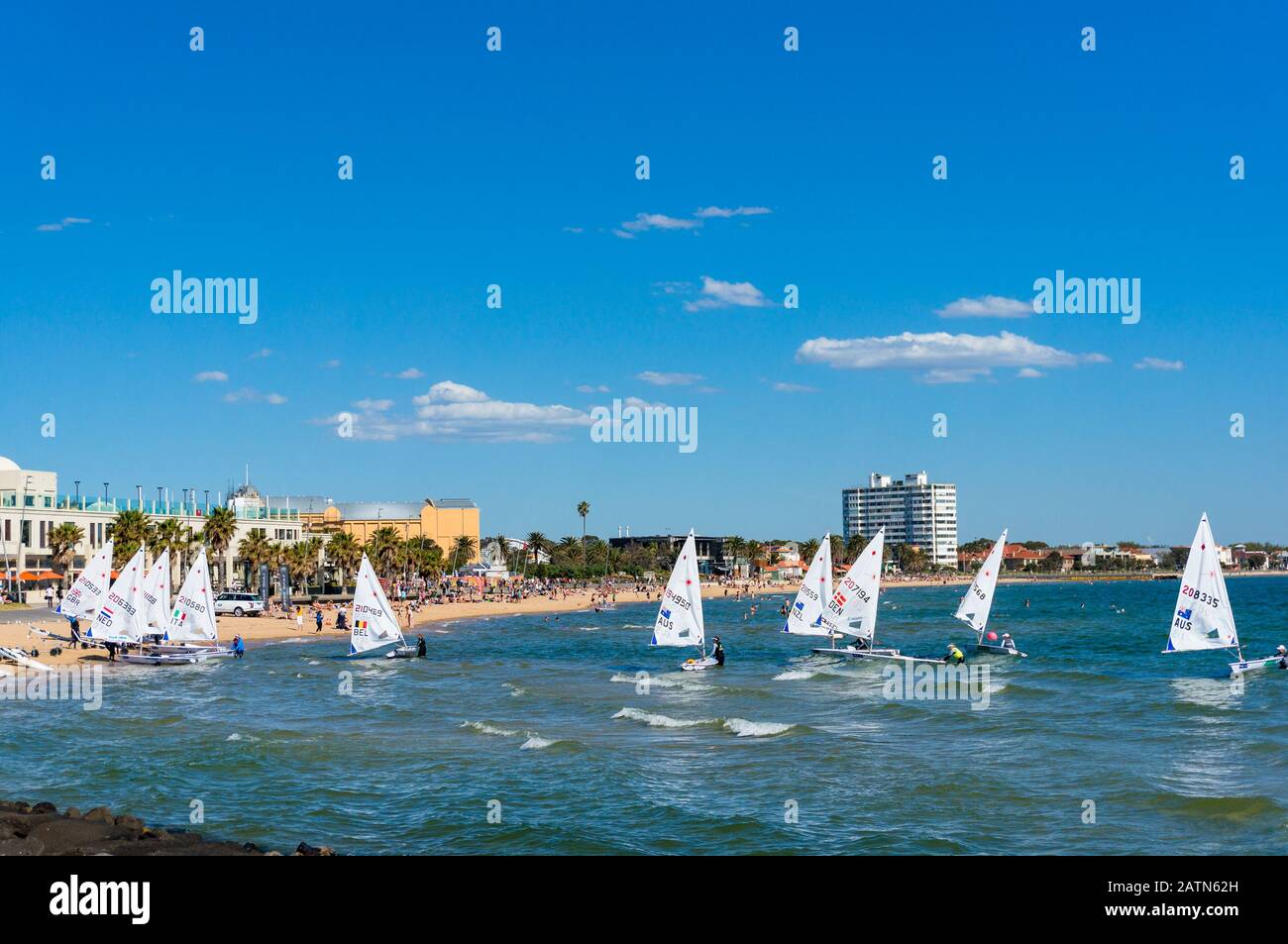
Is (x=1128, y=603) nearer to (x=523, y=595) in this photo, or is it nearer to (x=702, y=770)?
(x=523, y=595)

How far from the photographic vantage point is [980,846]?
20.4 metres

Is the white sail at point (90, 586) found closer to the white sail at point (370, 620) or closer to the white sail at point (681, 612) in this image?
the white sail at point (370, 620)

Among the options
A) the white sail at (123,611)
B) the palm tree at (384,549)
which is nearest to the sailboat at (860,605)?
the white sail at (123,611)

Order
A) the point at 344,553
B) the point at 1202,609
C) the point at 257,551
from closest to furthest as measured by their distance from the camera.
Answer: the point at 1202,609 < the point at 257,551 < the point at 344,553

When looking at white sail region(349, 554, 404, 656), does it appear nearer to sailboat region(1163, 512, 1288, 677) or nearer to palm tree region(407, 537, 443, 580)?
sailboat region(1163, 512, 1288, 677)

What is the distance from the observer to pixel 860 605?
50.4 metres

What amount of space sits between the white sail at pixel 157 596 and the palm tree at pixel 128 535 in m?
26.6

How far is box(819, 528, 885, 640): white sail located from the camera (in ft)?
162

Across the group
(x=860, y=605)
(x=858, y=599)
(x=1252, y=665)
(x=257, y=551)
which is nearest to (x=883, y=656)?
(x=860, y=605)

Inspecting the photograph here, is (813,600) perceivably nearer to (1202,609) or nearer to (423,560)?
(1202,609)

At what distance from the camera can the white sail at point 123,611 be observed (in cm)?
4841

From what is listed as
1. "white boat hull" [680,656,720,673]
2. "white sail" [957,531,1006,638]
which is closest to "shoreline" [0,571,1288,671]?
"white boat hull" [680,656,720,673]

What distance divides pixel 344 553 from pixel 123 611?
56974mm
